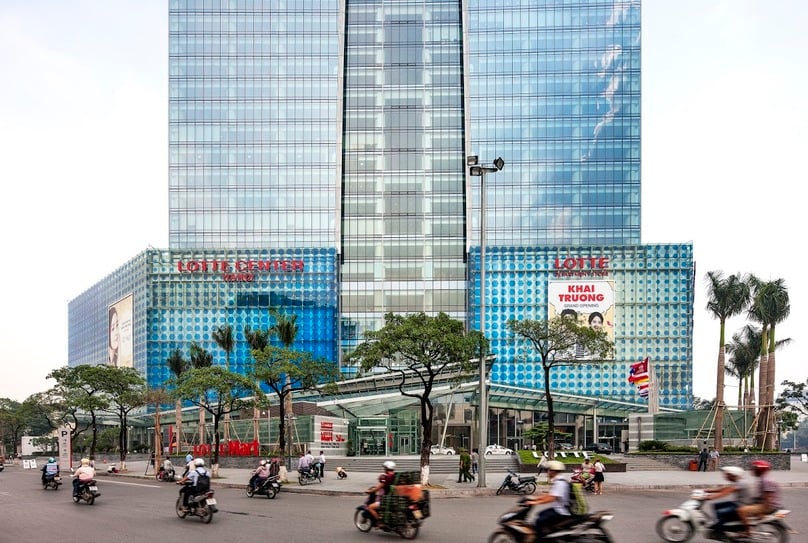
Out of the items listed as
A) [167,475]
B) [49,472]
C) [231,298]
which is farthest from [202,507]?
[231,298]

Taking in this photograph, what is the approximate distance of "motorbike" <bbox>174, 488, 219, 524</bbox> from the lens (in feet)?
73.5

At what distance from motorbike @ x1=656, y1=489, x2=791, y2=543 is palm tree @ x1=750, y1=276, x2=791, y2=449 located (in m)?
38.1

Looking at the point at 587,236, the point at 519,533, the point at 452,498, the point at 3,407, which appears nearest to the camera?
the point at 519,533

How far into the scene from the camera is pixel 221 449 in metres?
64.0

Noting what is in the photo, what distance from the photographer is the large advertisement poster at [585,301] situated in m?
99.3

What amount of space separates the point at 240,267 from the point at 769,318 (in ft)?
226

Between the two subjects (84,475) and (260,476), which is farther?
(260,476)

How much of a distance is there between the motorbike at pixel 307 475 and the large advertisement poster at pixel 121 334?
7581 centimetres

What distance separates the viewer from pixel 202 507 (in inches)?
888

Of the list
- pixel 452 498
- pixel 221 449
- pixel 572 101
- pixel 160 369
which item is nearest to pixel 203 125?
pixel 160 369

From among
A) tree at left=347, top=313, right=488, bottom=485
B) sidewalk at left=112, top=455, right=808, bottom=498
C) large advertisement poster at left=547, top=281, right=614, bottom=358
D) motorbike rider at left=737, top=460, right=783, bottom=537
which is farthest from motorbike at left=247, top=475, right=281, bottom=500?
large advertisement poster at left=547, top=281, right=614, bottom=358

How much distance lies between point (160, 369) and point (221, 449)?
45707mm

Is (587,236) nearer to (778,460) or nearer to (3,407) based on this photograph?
(778,460)

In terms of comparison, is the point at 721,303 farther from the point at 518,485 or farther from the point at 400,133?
the point at 400,133
